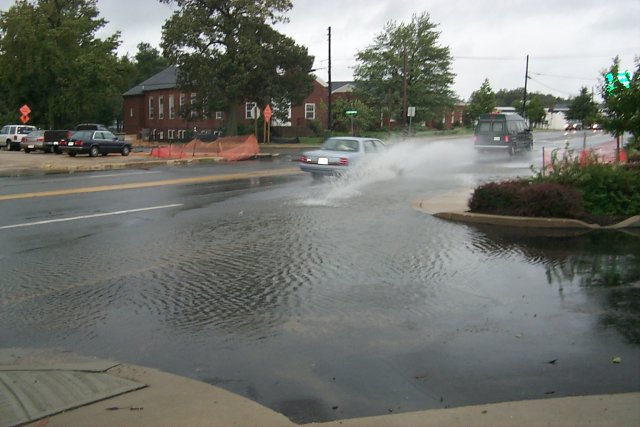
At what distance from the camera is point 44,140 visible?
38.8 meters

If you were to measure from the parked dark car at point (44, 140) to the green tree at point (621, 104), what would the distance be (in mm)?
30996

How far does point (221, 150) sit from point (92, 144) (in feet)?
23.0

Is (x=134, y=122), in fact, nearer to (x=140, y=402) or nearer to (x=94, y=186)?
(x=94, y=186)

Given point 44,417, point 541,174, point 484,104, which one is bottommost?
point 44,417

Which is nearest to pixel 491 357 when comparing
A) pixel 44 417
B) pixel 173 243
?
pixel 44 417

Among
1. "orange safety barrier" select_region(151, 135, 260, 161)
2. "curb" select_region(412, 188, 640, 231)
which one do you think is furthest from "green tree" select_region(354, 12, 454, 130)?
"curb" select_region(412, 188, 640, 231)

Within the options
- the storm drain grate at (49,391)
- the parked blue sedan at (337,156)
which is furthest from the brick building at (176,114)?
the storm drain grate at (49,391)

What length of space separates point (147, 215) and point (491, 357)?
954 centimetres

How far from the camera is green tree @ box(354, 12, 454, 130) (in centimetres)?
6341

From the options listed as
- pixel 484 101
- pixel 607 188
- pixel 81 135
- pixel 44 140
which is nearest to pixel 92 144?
pixel 81 135

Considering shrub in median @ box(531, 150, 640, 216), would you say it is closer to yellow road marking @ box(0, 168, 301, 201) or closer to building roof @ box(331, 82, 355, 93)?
yellow road marking @ box(0, 168, 301, 201)

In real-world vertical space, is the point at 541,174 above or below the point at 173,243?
above

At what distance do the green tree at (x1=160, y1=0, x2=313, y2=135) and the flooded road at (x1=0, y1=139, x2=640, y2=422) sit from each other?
3611 centimetres

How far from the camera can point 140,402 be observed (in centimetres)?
447
